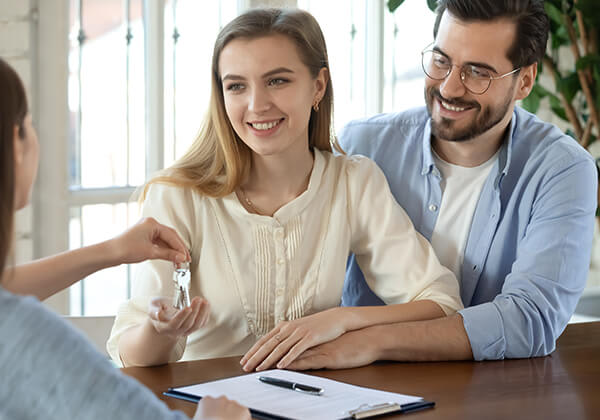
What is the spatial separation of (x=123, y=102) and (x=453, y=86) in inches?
64.3

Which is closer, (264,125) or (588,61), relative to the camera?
(264,125)

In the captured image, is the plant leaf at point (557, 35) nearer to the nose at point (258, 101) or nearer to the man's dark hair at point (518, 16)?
the man's dark hair at point (518, 16)

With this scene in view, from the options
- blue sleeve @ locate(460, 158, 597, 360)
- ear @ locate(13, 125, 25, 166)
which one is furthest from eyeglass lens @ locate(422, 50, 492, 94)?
ear @ locate(13, 125, 25, 166)

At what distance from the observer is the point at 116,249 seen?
4.72ft

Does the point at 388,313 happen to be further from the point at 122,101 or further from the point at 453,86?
the point at 122,101

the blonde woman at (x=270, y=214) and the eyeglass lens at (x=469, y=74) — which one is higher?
the eyeglass lens at (x=469, y=74)

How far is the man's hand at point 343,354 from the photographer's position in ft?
4.94

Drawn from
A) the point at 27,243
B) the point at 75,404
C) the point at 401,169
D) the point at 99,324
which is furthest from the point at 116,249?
the point at 27,243

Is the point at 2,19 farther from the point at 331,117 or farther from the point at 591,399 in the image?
the point at 591,399

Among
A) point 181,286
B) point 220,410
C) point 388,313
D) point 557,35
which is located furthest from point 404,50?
point 220,410

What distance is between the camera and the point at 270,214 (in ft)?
6.23

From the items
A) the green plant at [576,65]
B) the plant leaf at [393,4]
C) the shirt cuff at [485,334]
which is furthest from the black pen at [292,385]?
the green plant at [576,65]

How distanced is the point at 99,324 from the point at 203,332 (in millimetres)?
848

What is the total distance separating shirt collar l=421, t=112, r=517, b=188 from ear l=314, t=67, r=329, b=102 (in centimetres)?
36
